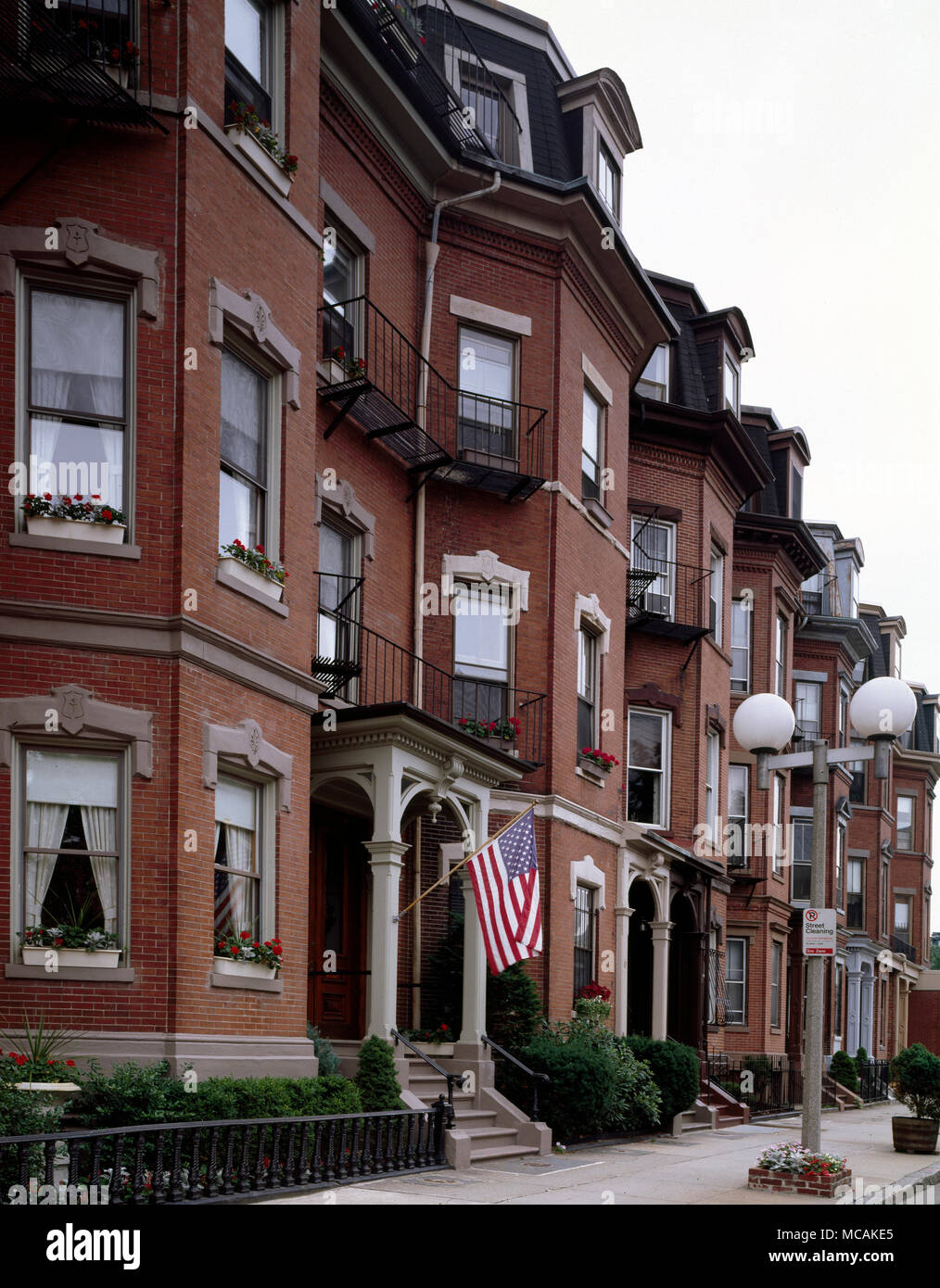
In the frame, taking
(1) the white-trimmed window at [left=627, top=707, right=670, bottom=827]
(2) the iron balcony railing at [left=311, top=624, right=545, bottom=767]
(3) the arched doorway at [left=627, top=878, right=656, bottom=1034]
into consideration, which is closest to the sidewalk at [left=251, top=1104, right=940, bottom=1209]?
(3) the arched doorway at [left=627, top=878, right=656, bottom=1034]

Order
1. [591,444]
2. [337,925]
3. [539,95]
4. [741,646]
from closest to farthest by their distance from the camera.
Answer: [337,925], [539,95], [591,444], [741,646]

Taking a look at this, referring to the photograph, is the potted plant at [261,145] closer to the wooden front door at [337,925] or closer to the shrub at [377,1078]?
the wooden front door at [337,925]

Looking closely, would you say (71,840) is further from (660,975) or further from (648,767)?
(648,767)

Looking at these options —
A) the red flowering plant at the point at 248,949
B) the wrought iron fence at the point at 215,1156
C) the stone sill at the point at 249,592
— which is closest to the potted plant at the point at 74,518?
the stone sill at the point at 249,592

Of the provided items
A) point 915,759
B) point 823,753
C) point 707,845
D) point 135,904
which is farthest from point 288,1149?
point 915,759

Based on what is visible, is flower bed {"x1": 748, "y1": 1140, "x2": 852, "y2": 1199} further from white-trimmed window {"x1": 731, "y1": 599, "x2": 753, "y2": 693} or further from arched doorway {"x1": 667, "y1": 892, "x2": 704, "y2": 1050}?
white-trimmed window {"x1": 731, "y1": 599, "x2": 753, "y2": 693}

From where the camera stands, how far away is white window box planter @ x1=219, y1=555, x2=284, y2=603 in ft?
45.9

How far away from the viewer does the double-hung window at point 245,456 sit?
1447 cm

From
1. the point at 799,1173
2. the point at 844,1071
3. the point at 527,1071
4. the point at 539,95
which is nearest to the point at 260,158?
the point at 539,95

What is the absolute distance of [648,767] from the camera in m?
27.5

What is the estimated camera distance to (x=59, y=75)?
41.2 ft

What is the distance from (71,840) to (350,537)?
7.18 meters

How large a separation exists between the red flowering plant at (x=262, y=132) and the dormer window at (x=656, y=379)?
14547 mm

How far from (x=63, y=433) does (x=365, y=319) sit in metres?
6.79
